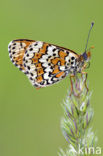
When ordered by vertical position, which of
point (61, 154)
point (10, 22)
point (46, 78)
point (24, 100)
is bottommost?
point (24, 100)

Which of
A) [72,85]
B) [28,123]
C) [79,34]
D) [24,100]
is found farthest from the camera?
[79,34]

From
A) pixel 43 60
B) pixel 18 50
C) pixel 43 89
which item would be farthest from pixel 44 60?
pixel 43 89

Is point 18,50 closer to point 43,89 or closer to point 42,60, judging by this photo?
point 42,60

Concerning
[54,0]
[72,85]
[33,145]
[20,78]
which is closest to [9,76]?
[20,78]

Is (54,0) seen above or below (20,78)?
above

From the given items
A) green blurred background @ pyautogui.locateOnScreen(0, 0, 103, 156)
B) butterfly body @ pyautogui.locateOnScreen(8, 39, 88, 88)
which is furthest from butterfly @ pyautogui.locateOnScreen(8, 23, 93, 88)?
green blurred background @ pyautogui.locateOnScreen(0, 0, 103, 156)

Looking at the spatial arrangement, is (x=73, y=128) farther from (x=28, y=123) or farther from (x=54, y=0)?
(x=54, y=0)

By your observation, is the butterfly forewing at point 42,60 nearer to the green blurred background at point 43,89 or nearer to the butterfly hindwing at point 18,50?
the butterfly hindwing at point 18,50
